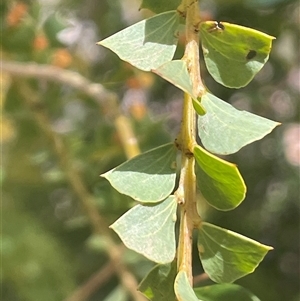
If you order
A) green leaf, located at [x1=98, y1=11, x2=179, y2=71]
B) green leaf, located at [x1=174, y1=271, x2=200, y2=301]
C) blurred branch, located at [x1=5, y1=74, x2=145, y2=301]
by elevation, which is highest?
green leaf, located at [x1=98, y1=11, x2=179, y2=71]

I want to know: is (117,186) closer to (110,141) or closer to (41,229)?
(110,141)

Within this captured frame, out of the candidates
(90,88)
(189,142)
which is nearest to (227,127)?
(189,142)

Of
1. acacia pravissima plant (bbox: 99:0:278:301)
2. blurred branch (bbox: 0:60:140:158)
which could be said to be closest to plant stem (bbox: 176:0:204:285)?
acacia pravissima plant (bbox: 99:0:278:301)

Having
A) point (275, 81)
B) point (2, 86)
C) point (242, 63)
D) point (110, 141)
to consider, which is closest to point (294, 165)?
point (275, 81)

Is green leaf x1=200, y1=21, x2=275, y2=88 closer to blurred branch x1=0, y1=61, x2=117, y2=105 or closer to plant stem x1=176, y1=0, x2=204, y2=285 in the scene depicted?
plant stem x1=176, y1=0, x2=204, y2=285

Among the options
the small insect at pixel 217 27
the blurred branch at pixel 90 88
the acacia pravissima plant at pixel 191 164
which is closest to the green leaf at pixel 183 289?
the acacia pravissima plant at pixel 191 164

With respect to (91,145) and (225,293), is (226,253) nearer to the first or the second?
(225,293)
